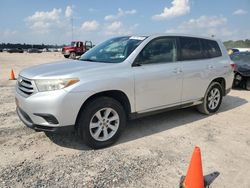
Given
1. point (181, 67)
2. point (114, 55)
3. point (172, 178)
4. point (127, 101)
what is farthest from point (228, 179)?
point (114, 55)

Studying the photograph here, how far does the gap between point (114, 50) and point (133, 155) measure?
6.39 feet

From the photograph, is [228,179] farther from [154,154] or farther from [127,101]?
[127,101]

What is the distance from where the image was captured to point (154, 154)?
12.3 feet

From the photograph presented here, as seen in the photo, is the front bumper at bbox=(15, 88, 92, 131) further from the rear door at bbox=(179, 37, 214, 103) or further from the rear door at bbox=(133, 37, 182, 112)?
the rear door at bbox=(179, 37, 214, 103)

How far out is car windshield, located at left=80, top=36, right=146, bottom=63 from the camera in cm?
422

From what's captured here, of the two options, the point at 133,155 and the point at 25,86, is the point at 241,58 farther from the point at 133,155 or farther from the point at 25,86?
the point at 25,86

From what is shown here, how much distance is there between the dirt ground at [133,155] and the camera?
3.08m

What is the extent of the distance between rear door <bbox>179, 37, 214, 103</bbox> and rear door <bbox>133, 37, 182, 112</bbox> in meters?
0.20

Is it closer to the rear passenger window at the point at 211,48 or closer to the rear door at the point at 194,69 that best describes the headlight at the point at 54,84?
the rear door at the point at 194,69

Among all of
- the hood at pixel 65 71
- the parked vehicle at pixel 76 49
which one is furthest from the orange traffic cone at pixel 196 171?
the parked vehicle at pixel 76 49

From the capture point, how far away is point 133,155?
371 centimetres

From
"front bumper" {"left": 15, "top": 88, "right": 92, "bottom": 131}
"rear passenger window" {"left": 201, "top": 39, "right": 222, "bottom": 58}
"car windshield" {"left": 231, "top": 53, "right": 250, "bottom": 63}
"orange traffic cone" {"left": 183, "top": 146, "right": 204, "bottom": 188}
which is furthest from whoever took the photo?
"car windshield" {"left": 231, "top": 53, "right": 250, "bottom": 63}

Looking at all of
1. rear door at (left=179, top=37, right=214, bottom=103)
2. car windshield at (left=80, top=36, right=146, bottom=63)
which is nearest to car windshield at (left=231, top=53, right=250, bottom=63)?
rear door at (left=179, top=37, right=214, bottom=103)

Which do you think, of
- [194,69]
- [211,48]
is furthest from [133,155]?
[211,48]
